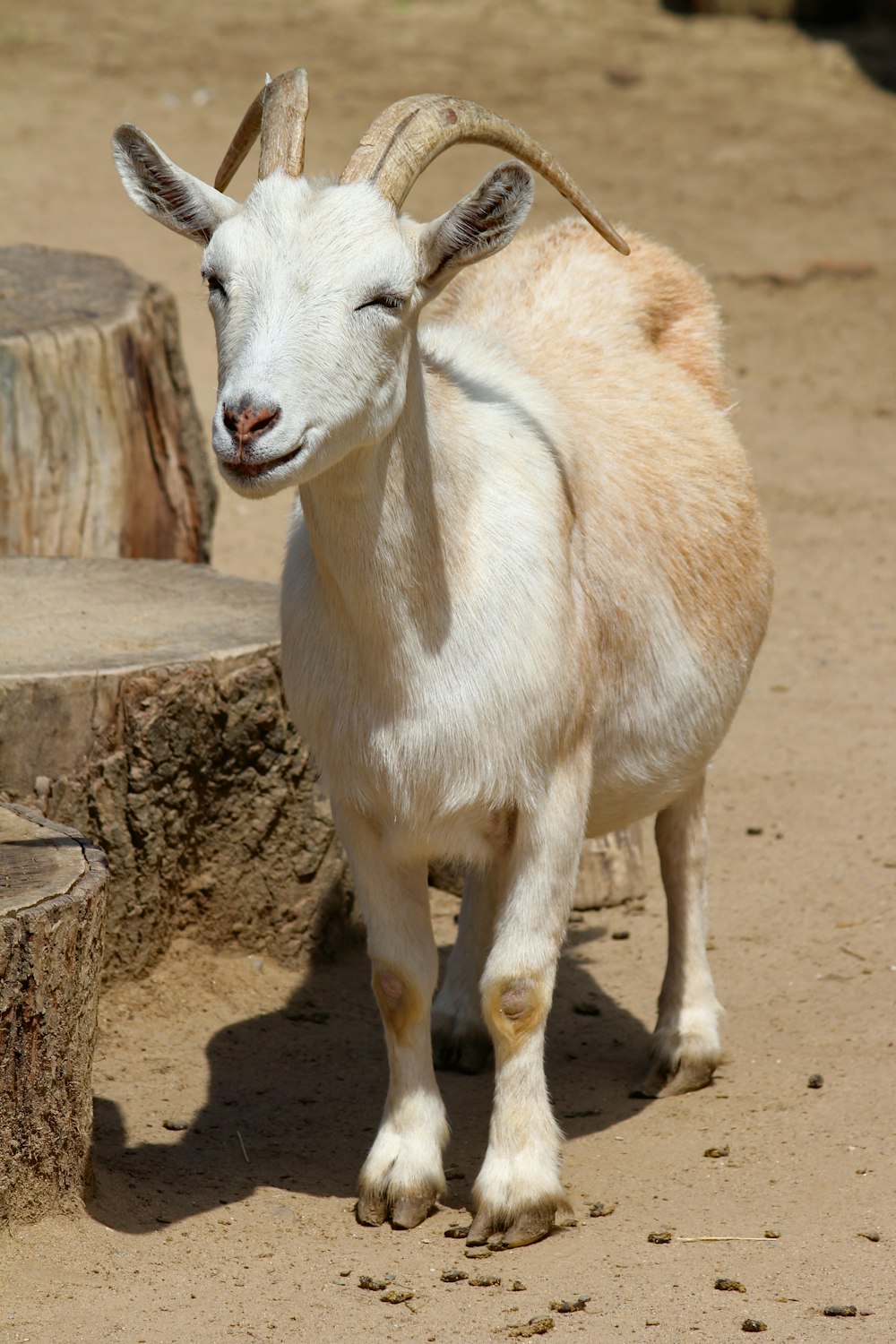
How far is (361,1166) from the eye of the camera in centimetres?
433

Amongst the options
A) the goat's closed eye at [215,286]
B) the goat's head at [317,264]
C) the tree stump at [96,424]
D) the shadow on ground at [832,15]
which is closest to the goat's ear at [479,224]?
the goat's head at [317,264]

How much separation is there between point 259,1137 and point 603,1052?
1.12m

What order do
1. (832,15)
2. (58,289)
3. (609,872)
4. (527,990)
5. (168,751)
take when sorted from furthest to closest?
1. (832,15)
2. (58,289)
3. (609,872)
4. (168,751)
5. (527,990)

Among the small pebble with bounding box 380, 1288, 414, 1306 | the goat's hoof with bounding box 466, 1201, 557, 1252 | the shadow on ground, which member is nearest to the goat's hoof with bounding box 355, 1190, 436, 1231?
the goat's hoof with bounding box 466, 1201, 557, 1252

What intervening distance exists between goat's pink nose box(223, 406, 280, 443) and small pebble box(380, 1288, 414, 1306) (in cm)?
182

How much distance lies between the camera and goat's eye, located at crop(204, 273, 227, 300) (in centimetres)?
355

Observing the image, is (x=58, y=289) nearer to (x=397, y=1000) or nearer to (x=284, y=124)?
(x=284, y=124)

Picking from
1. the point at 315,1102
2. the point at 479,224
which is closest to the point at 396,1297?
the point at 315,1102

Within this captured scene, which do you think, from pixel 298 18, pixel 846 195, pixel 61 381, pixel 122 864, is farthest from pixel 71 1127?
pixel 298 18

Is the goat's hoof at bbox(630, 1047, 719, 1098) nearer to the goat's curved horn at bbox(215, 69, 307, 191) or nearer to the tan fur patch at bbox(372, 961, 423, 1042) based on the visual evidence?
the tan fur patch at bbox(372, 961, 423, 1042)

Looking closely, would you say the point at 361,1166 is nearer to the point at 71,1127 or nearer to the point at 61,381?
the point at 71,1127

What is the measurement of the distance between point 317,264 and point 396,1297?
214cm

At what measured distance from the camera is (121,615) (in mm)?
5230

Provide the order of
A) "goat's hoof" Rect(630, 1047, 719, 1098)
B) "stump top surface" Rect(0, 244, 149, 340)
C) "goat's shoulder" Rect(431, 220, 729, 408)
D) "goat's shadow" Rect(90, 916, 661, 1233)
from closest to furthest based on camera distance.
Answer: "goat's shadow" Rect(90, 916, 661, 1233)
"goat's hoof" Rect(630, 1047, 719, 1098)
"goat's shoulder" Rect(431, 220, 729, 408)
"stump top surface" Rect(0, 244, 149, 340)
